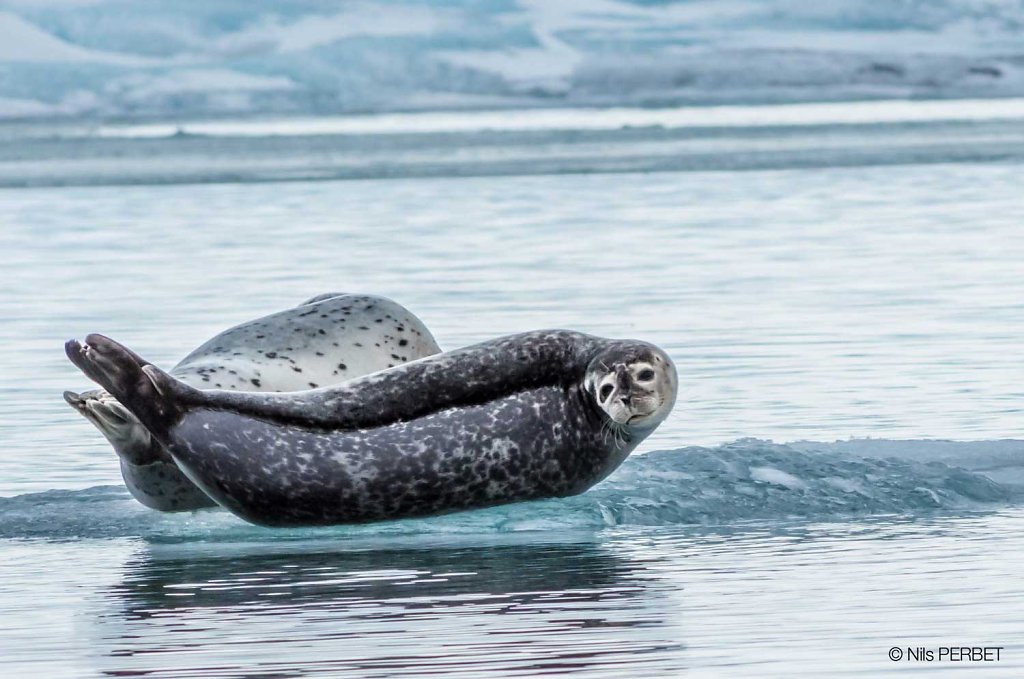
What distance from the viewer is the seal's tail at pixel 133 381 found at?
9047mm

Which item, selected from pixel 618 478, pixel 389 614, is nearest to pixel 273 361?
pixel 618 478

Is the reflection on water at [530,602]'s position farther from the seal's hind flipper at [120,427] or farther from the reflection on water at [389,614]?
the seal's hind flipper at [120,427]

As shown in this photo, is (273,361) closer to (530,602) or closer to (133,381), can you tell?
(133,381)

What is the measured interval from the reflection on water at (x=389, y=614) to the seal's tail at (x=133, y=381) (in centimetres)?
53

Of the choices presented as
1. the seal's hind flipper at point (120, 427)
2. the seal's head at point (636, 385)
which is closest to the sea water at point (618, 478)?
the seal's hind flipper at point (120, 427)

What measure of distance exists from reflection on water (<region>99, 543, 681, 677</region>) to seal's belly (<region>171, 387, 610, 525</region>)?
0.31m

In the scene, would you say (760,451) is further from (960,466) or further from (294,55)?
(294,55)

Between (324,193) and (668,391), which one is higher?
(668,391)

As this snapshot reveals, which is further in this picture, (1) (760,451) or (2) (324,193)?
(2) (324,193)

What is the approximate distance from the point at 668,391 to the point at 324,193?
27612 millimetres

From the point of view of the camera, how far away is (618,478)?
398 inches

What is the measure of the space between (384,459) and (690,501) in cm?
128

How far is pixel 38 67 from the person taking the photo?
431 ft

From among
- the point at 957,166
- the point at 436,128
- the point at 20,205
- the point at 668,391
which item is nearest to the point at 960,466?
the point at 668,391
